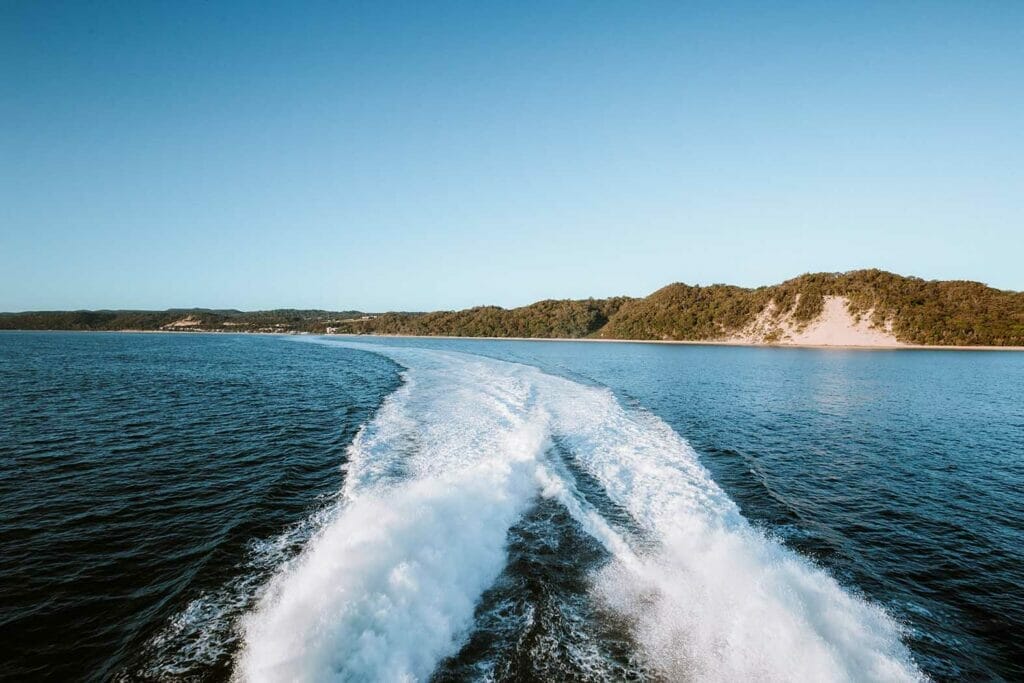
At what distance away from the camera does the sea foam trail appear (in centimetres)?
689

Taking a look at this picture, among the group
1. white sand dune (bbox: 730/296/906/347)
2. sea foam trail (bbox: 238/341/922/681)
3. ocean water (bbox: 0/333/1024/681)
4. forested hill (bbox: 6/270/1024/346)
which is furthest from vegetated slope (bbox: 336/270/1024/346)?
sea foam trail (bbox: 238/341/922/681)

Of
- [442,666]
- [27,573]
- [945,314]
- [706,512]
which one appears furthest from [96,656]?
[945,314]

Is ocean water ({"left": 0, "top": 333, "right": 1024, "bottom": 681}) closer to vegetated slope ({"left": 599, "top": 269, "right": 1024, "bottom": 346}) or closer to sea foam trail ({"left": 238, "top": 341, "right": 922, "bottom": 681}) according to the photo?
A: sea foam trail ({"left": 238, "top": 341, "right": 922, "bottom": 681})

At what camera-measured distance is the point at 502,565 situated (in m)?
9.81

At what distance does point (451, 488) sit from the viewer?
13.1 metres

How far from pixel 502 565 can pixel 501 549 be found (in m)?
0.64

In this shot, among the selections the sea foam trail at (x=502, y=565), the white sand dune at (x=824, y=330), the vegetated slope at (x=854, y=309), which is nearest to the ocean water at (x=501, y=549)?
the sea foam trail at (x=502, y=565)

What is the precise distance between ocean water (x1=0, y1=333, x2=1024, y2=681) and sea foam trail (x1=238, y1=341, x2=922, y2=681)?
55mm

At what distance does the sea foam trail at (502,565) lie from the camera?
6.89m

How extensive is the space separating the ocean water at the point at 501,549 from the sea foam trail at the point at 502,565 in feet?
0.18

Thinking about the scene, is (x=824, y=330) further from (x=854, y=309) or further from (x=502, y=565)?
(x=502, y=565)

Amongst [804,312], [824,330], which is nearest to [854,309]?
[824,330]

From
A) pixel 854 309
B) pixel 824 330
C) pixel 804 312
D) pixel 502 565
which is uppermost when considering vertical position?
pixel 854 309

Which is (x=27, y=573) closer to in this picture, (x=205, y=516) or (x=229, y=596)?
(x=205, y=516)
